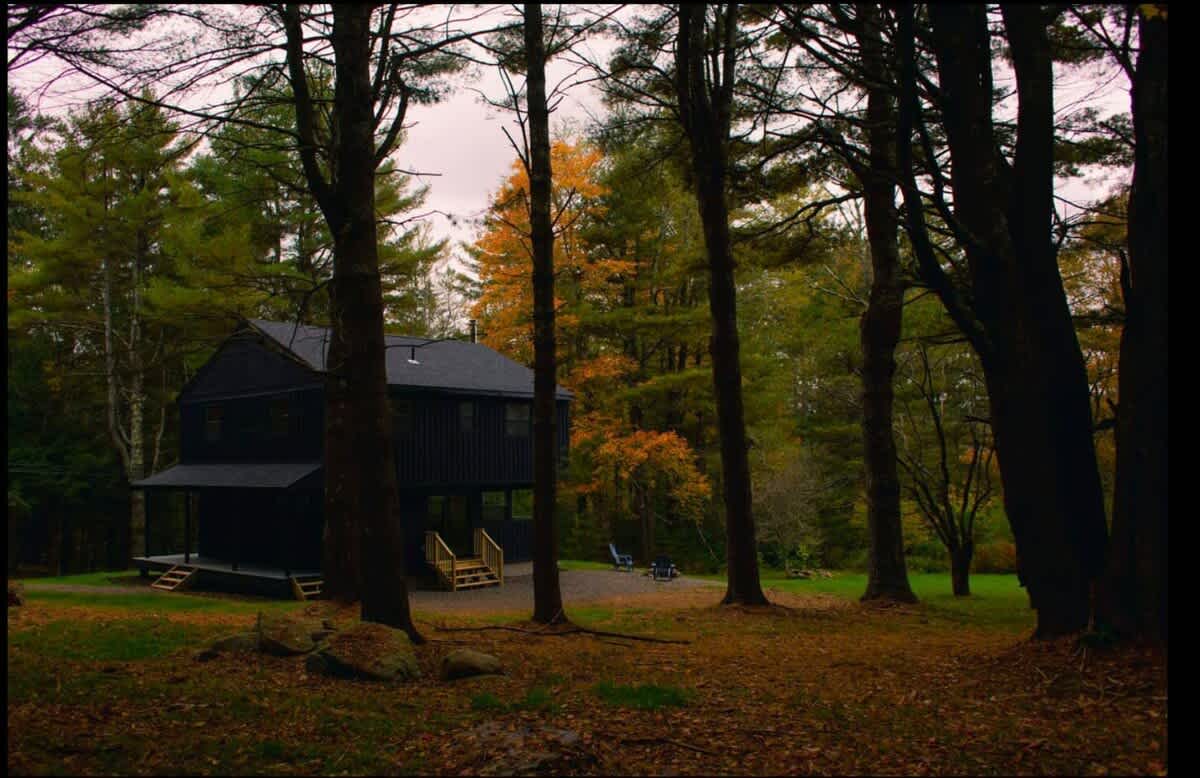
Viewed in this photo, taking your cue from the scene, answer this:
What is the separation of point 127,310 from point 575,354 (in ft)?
55.4

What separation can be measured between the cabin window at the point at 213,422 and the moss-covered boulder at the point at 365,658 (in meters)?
19.0

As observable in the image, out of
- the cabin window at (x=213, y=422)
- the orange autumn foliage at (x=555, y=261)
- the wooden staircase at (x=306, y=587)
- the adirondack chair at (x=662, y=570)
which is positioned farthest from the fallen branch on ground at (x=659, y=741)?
the cabin window at (x=213, y=422)

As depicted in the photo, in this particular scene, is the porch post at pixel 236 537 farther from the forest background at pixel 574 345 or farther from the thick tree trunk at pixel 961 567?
the thick tree trunk at pixel 961 567

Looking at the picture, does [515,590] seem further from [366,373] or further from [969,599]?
[366,373]

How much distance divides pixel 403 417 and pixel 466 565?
426 centimetres

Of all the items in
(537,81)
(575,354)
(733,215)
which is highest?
(733,215)

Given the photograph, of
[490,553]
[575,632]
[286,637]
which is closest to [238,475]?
[490,553]

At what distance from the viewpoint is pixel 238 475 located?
69.9ft

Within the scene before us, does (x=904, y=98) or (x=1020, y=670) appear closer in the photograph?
(x=1020, y=670)

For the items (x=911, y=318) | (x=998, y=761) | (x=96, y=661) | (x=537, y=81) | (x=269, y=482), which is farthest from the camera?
(x=911, y=318)

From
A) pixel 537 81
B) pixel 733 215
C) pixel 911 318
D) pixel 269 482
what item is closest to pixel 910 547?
pixel 911 318

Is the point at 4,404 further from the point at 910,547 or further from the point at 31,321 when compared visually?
the point at 910,547

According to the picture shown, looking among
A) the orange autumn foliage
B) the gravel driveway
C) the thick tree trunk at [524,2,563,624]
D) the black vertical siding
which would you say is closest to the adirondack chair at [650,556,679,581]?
the gravel driveway

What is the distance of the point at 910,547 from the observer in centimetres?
2984
